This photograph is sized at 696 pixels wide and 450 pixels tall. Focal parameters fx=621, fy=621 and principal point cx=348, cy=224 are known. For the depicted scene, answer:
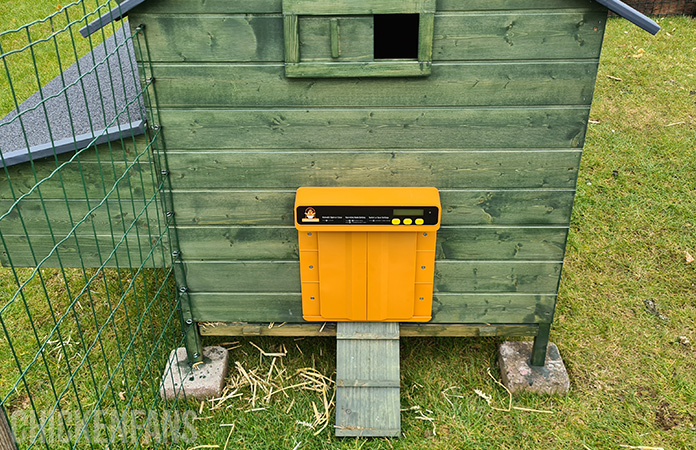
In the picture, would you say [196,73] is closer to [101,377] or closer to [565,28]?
[565,28]

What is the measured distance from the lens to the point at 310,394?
11.1ft

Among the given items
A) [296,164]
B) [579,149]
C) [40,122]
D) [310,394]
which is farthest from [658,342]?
[40,122]

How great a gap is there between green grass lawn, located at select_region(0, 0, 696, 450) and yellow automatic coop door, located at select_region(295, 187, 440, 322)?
534 millimetres

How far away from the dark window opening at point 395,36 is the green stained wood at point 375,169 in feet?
3.20

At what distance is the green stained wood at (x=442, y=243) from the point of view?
2969 mm

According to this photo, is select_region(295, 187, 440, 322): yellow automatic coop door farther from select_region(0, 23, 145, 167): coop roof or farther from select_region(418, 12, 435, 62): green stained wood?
select_region(0, 23, 145, 167): coop roof

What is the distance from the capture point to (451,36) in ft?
8.22

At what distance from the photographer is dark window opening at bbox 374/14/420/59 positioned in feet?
11.4

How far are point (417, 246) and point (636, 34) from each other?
7.10 meters

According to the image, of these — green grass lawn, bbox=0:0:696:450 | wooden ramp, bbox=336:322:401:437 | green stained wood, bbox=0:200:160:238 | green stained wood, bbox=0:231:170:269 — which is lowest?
green grass lawn, bbox=0:0:696:450

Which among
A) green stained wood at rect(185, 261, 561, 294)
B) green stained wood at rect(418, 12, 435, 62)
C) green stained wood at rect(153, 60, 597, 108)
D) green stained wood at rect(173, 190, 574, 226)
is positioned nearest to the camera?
green stained wood at rect(418, 12, 435, 62)

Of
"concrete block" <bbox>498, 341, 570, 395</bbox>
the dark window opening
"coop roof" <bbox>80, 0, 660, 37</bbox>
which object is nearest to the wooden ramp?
"concrete block" <bbox>498, 341, 570, 395</bbox>

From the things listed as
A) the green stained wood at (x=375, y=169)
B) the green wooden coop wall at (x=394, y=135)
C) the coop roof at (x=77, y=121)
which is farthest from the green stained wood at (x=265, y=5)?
the green stained wood at (x=375, y=169)

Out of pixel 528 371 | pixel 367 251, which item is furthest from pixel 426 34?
pixel 528 371
